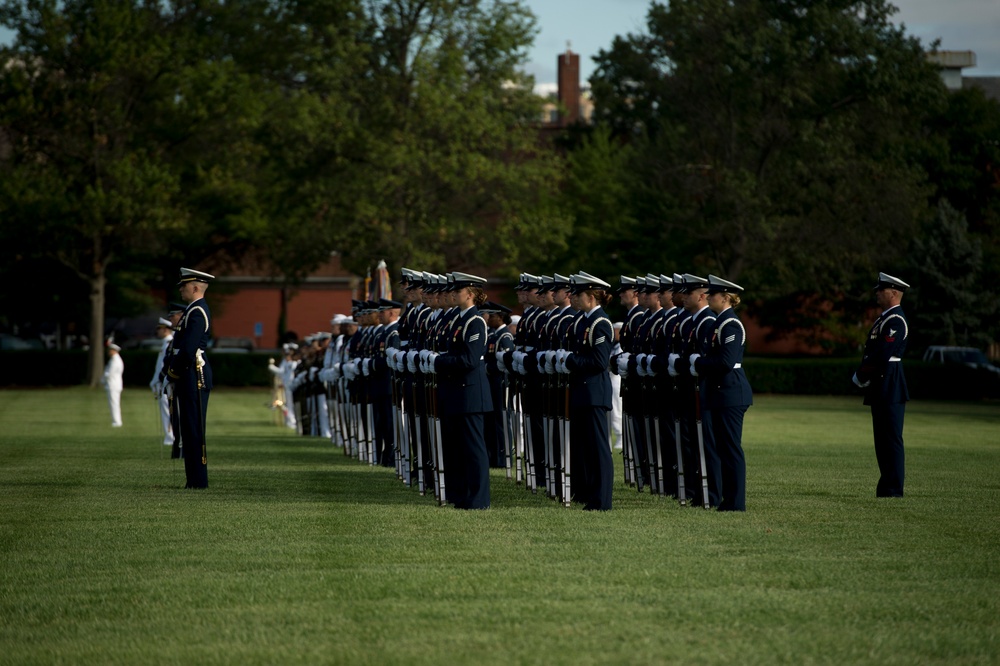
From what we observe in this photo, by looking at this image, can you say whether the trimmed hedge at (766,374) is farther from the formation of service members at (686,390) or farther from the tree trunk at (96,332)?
the formation of service members at (686,390)

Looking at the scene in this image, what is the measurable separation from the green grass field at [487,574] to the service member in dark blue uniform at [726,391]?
392mm

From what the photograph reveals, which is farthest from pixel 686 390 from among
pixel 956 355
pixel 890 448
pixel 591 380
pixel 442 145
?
pixel 442 145

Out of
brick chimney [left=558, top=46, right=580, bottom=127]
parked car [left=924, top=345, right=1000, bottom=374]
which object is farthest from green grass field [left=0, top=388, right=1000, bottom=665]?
brick chimney [left=558, top=46, right=580, bottom=127]

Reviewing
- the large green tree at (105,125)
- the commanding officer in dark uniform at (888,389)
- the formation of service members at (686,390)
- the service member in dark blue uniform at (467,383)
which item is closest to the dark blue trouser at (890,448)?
the commanding officer in dark uniform at (888,389)

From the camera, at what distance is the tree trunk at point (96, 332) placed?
5175 centimetres

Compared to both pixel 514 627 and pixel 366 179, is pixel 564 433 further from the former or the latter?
pixel 366 179

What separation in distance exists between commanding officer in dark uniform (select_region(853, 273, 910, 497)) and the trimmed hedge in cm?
3102

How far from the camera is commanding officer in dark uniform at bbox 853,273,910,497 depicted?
14961 millimetres

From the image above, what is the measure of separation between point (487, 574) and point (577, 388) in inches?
173

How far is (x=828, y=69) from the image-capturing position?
52.8 metres

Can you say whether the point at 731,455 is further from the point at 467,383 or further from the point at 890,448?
the point at 467,383

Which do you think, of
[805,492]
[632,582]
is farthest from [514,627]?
[805,492]

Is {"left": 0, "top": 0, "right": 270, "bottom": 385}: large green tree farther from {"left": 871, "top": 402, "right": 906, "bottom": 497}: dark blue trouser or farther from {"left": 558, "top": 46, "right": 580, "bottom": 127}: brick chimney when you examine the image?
{"left": 558, "top": 46, "right": 580, "bottom": 127}: brick chimney

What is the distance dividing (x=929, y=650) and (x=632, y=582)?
2316mm
